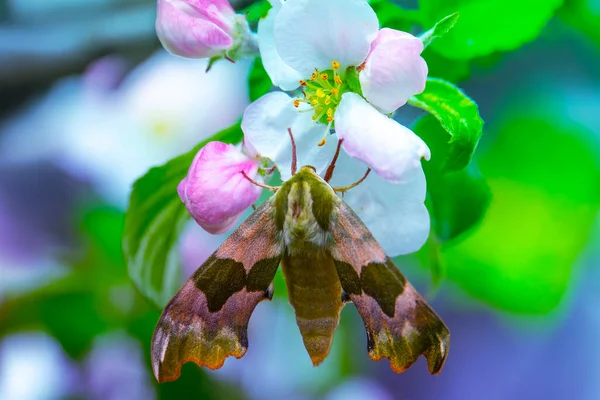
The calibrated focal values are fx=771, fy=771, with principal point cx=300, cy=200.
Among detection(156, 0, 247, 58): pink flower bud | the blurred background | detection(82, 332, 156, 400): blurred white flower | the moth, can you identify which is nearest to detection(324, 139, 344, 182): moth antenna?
the moth

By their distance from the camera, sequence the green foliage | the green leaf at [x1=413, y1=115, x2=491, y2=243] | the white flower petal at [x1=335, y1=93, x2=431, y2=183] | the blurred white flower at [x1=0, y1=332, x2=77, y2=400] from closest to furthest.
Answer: the white flower petal at [x1=335, y1=93, x2=431, y2=183] → the green leaf at [x1=413, y1=115, x2=491, y2=243] → the blurred white flower at [x1=0, y1=332, x2=77, y2=400] → the green foliage

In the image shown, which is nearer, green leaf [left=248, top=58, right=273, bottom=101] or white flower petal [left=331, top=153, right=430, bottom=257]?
white flower petal [left=331, top=153, right=430, bottom=257]

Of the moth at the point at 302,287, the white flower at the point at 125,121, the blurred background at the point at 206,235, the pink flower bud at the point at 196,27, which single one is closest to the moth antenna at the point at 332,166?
the moth at the point at 302,287

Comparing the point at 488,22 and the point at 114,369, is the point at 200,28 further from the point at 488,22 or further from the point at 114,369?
the point at 114,369

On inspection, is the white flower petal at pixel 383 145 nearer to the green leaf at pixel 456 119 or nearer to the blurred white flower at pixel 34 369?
the green leaf at pixel 456 119

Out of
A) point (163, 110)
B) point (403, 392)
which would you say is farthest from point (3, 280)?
point (403, 392)

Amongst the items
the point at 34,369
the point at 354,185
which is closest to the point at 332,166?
the point at 354,185

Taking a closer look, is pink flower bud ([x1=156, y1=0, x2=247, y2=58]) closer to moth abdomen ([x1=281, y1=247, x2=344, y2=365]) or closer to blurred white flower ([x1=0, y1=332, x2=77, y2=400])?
moth abdomen ([x1=281, y1=247, x2=344, y2=365])
